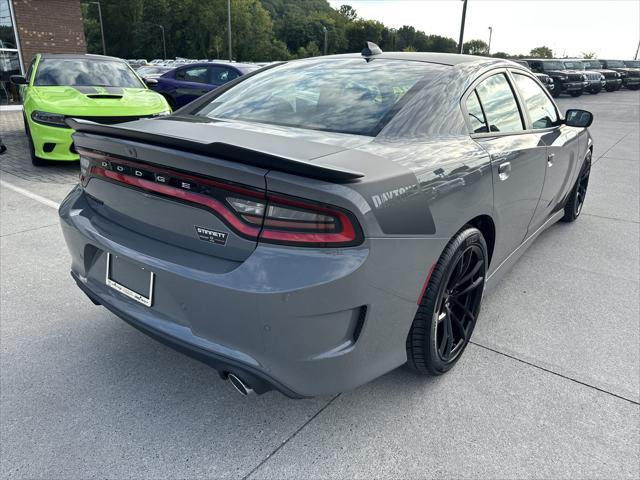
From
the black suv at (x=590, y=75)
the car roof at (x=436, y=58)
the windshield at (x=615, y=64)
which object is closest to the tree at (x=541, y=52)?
the windshield at (x=615, y=64)

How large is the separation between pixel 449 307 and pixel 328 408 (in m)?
0.75

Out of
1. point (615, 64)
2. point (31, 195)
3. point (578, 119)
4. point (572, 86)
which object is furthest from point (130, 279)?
point (615, 64)

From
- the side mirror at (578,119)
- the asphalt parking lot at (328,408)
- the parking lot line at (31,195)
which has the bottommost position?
the asphalt parking lot at (328,408)

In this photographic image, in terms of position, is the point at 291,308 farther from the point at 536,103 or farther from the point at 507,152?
the point at 536,103

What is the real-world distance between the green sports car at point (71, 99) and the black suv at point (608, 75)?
2938 cm

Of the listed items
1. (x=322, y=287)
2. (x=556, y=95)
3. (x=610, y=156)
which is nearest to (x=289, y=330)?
(x=322, y=287)

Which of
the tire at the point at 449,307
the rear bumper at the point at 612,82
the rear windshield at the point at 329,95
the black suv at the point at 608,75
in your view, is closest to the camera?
the tire at the point at 449,307

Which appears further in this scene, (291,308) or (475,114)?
(475,114)

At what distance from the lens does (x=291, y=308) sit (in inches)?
63.7

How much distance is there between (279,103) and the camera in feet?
8.51

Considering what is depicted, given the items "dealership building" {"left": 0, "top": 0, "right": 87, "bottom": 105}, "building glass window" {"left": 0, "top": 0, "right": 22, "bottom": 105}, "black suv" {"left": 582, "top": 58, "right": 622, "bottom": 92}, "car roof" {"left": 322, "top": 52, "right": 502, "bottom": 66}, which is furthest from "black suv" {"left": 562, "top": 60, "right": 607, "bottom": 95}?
"car roof" {"left": 322, "top": 52, "right": 502, "bottom": 66}

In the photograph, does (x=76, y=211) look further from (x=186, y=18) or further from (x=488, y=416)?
(x=186, y=18)

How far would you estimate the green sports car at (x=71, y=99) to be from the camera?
613cm

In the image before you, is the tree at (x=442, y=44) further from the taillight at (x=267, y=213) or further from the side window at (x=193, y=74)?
the taillight at (x=267, y=213)
